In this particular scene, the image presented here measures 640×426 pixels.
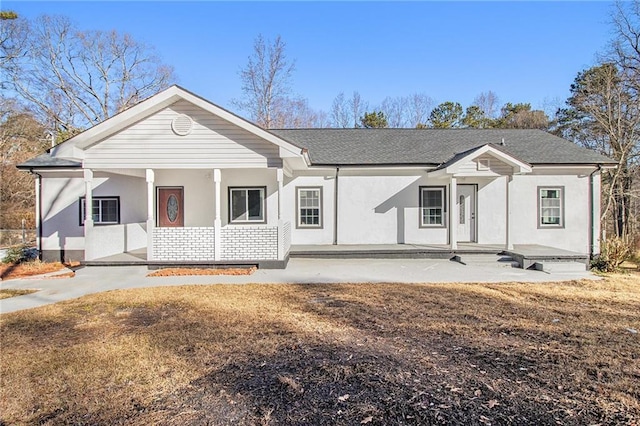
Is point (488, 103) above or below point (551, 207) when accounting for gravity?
above

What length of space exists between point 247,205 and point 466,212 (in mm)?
7969

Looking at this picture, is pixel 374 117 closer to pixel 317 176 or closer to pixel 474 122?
pixel 474 122

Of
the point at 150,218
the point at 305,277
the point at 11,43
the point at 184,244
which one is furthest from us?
the point at 11,43

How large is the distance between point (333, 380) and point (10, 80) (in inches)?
1333

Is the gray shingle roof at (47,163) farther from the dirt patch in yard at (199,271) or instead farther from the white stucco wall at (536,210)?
the white stucco wall at (536,210)

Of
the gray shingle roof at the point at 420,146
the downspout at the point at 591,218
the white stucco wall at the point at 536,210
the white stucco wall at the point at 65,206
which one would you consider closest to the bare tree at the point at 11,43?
the white stucco wall at the point at 65,206

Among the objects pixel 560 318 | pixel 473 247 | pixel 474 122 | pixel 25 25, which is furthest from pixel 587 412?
pixel 25 25

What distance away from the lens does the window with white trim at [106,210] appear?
12.6 metres

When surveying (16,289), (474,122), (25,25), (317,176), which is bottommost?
(16,289)

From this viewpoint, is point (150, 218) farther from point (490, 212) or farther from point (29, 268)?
point (490, 212)

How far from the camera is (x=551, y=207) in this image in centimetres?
1316

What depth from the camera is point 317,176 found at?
13.2m

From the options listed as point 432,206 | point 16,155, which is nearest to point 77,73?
point 16,155

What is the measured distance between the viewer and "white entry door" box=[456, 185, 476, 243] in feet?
43.3
